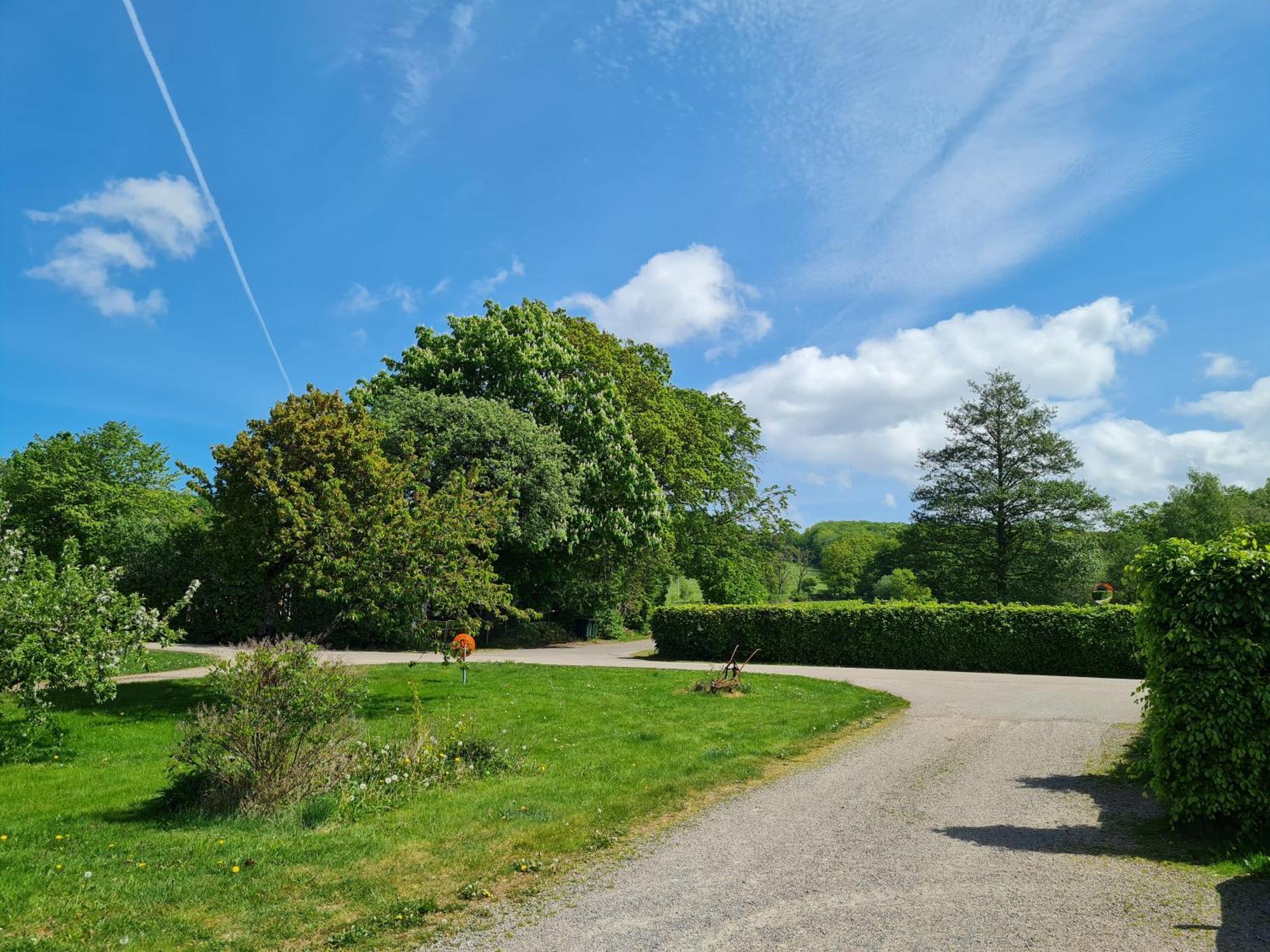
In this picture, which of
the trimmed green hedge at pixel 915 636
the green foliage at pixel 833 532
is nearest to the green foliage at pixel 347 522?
the trimmed green hedge at pixel 915 636

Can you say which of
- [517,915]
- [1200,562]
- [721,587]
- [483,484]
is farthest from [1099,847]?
[721,587]

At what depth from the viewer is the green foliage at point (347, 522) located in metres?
14.3

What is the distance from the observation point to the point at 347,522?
578 inches

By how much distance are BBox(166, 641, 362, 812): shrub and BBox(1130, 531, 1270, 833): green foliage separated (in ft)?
28.0

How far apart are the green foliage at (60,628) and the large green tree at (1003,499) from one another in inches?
1511

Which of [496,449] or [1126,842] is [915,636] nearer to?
[496,449]

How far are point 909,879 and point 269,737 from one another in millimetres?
6316

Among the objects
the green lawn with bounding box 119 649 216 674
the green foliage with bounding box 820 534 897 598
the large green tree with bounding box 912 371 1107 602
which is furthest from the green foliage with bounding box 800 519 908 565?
the green lawn with bounding box 119 649 216 674

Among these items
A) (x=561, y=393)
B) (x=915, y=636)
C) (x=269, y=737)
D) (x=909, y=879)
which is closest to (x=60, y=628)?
(x=269, y=737)

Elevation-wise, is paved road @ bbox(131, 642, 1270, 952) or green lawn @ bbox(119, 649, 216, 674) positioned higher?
paved road @ bbox(131, 642, 1270, 952)

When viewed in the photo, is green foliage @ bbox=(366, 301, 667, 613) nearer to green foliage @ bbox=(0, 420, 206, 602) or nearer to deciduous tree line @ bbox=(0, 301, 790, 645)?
deciduous tree line @ bbox=(0, 301, 790, 645)

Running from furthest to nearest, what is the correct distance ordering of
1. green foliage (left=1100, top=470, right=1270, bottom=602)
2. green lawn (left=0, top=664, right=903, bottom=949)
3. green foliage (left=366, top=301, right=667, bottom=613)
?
green foliage (left=1100, top=470, right=1270, bottom=602) < green foliage (left=366, top=301, right=667, bottom=613) < green lawn (left=0, top=664, right=903, bottom=949)

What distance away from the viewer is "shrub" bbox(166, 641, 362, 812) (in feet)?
25.5

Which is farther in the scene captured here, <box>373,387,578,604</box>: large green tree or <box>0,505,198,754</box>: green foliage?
<box>373,387,578,604</box>: large green tree
